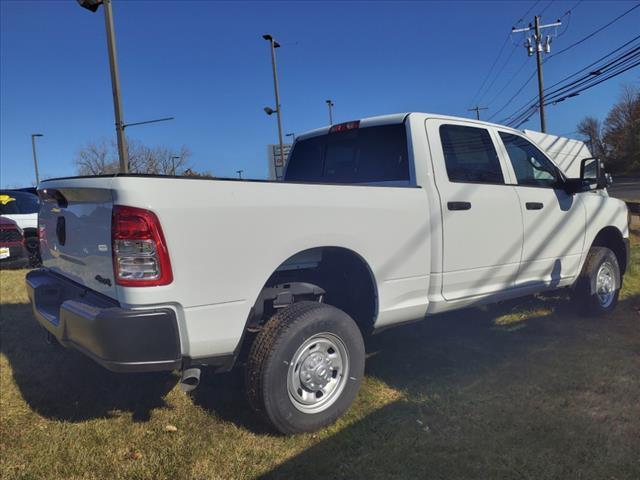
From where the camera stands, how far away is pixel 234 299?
2.75 m

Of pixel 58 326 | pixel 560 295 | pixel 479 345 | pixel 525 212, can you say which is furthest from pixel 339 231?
pixel 560 295

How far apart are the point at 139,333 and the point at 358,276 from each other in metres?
1.62

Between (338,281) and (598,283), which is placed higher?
(338,281)

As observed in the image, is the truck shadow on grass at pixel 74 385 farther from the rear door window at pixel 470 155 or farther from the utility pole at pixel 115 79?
the utility pole at pixel 115 79

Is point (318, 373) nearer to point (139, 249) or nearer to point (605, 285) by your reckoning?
point (139, 249)

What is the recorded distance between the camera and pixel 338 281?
368cm

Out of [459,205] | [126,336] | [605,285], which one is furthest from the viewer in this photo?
[605,285]

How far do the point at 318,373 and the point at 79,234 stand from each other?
1.67m

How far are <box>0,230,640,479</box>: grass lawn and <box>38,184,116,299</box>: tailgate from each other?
970 mm

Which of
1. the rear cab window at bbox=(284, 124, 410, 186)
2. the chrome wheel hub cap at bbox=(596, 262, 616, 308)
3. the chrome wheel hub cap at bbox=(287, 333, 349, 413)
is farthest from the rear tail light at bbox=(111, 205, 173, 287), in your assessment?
the chrome wheel hub cap at bbox=(596, 262, 616, 308)

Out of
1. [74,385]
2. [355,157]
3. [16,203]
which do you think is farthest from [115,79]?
[74,385]

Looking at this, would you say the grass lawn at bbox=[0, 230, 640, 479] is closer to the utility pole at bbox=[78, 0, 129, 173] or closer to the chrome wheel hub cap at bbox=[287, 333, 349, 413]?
the chrome wheel hub cap at bbox=[287, 333, 349, 413]

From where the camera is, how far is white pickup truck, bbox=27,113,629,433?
99.7 inches

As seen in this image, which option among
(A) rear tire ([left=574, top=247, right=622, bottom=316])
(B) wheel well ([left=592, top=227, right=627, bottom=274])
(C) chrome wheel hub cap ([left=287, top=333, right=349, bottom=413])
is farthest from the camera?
(B) wheel well ([left=592, top=227, right=627, bottom=274])
